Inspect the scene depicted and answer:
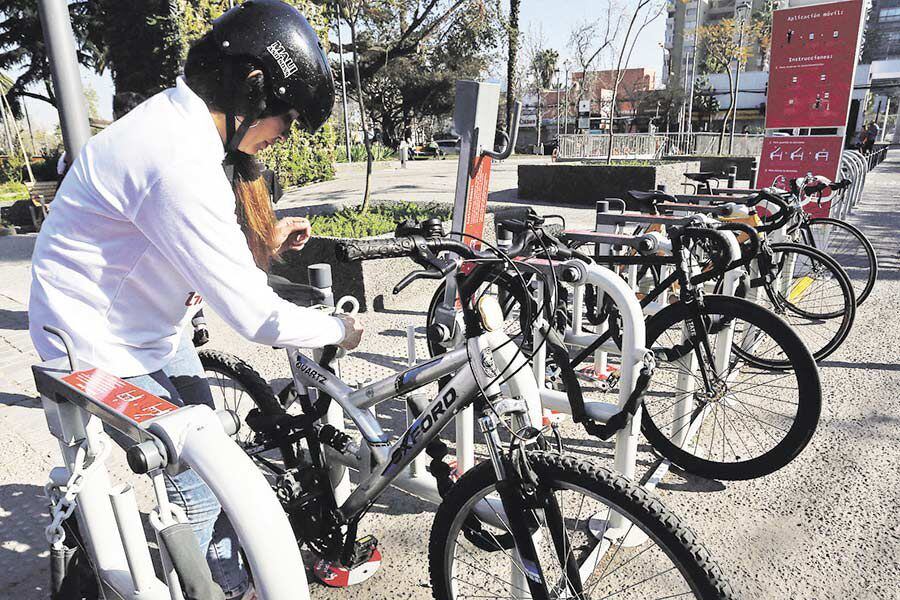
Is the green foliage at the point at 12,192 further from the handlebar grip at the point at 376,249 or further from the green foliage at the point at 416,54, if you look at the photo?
the handlebar grip at the point at 376,249

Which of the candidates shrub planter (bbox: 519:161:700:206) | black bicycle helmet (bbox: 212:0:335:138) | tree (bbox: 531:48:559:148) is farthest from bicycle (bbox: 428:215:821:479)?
tree (bbox: 531:48:559:148)

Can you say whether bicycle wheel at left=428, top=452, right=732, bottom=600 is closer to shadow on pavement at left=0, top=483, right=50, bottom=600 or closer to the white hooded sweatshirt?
the white hooded sweatshirt

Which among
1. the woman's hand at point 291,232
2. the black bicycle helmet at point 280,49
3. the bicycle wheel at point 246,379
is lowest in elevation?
the bicycle wheel at point 246,379

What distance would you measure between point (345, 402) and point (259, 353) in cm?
318

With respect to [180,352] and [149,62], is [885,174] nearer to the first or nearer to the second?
[149,62]

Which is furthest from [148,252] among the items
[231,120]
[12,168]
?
[12,168]

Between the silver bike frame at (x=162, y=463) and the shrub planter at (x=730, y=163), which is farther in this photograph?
→ the shrub planter at (x=730, y=163)

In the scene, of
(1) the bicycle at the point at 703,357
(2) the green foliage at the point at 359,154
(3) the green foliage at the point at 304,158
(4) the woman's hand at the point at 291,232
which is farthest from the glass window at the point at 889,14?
(4) the woman's hand at the point at 291,232

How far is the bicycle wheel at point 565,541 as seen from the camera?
4.64ft

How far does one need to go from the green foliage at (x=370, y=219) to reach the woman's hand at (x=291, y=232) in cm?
305

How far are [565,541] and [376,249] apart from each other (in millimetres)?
976

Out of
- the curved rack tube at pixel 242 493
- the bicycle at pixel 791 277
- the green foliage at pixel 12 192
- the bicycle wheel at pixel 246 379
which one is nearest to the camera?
the curved rack tube at pixel 242 493

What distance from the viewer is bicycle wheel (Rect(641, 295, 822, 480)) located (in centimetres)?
269

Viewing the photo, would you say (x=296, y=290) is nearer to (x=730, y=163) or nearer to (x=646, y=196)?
(x=646, y=196)
